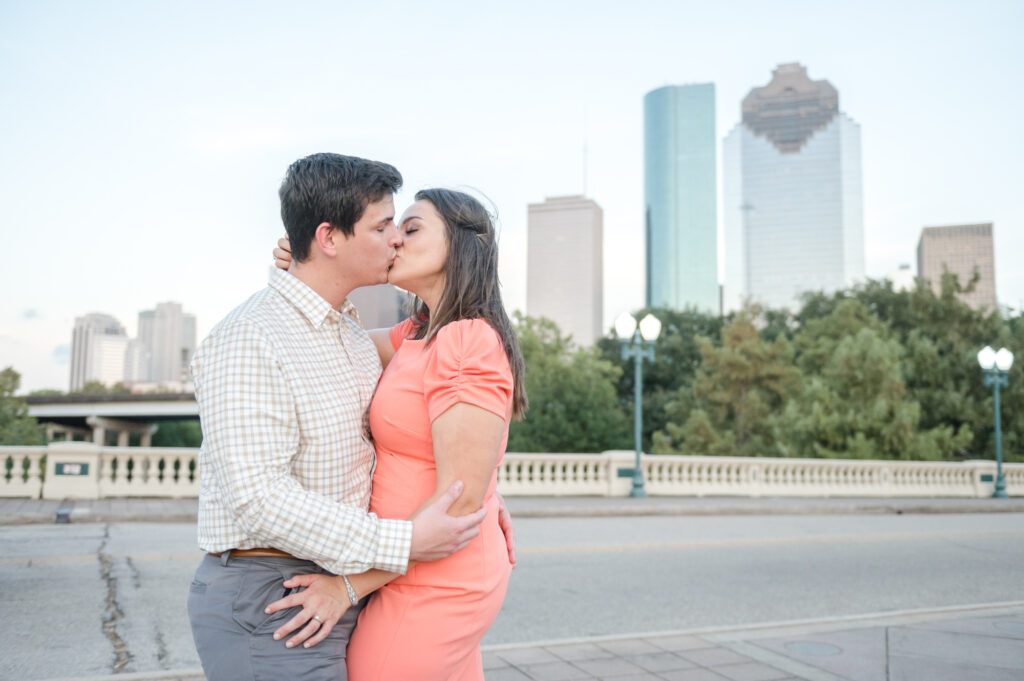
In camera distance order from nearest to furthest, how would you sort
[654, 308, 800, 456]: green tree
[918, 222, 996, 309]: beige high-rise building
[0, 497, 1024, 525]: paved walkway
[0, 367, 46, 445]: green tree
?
[0, 497, 1024, 525]: paved walkway → [654, 308, 800, 456]: green tree → [0, 367, 46, 445]: green tree → [918, 222, 996, 309]: beige high-rise building

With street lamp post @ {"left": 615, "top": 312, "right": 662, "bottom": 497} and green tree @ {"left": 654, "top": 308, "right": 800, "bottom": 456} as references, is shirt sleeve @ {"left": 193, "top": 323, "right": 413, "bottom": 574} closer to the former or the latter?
street lamp post @ {"left": 615, "top": 312, "right": 662, "bottom": 497}

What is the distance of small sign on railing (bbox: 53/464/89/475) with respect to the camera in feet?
46.1

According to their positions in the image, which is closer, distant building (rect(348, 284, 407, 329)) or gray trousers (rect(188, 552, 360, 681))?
gray trousers (rect(188, 552, 360, 681))

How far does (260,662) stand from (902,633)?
211 inches

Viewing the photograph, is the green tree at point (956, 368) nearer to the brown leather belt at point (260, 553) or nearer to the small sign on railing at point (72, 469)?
the small sign on railing at point (72, 469)

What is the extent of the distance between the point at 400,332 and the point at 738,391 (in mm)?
37721

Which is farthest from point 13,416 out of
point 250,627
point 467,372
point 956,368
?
point 467,372

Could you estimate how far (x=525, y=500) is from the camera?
1603 cm

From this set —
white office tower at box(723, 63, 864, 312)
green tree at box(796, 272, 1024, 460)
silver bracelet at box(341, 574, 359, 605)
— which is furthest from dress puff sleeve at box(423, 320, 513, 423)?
white office tower at box(723, 63, 864, 312)

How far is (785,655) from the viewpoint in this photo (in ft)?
16.6

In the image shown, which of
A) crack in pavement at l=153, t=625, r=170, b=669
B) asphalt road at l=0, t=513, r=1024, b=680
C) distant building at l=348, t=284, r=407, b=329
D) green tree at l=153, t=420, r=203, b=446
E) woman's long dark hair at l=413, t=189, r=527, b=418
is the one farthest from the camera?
green tree at l=153, t=420, r=203, b=446

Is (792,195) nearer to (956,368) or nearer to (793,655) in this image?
(956,368)

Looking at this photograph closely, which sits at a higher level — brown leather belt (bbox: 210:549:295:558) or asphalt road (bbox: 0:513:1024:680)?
brown leather belt (bbox: 210:549:295:558)

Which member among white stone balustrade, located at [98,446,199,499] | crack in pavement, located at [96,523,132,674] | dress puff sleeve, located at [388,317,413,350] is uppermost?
dress puff sleeve, located at [388,317,413,350]
